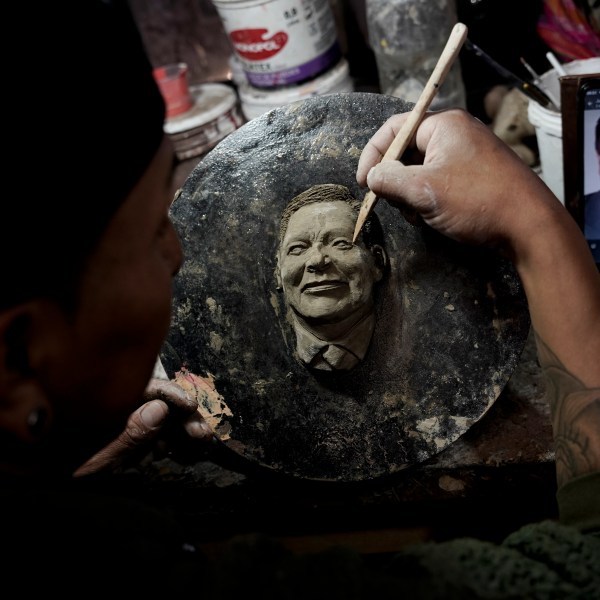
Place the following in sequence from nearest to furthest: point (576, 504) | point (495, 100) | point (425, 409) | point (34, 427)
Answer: point (34, 427)
point (576, 504)
point (425, 409)
point (495, 100)

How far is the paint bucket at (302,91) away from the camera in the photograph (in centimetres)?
260

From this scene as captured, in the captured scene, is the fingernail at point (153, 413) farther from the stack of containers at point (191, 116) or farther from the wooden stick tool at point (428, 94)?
the stack of containers at point (191, 116)

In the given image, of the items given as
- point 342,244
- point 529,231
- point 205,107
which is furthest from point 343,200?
point 205,107

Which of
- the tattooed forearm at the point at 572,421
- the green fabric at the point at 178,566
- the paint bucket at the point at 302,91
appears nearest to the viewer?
the green fabric at the point at 178,566

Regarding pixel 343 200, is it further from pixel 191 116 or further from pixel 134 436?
pixel 191 116

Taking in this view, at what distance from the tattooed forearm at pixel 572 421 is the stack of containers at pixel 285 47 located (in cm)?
163

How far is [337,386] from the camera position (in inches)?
62.6

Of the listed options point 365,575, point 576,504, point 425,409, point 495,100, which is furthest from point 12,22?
point 495,100

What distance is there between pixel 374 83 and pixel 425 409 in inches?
72.1

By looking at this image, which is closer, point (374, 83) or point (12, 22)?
point (12, 22)

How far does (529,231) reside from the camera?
128 centimetres

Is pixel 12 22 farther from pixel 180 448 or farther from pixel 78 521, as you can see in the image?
pixel 180 448

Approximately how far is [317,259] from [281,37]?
1.31 m

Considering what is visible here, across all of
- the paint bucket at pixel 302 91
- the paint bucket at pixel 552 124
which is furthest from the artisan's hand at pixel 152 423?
the paint bucket at pixel 302 91
